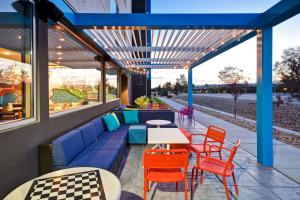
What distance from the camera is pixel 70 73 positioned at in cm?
507

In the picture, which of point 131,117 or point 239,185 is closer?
point 239,185

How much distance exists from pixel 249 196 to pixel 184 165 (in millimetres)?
1393

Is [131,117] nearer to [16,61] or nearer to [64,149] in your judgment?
[64,149]

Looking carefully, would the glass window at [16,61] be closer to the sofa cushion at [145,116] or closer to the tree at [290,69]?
the sofa cushion at [145,116]

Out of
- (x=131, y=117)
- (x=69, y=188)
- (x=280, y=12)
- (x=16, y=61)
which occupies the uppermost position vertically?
(x=280, y=12)

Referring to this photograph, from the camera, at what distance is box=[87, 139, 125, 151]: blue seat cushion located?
363 centimetres

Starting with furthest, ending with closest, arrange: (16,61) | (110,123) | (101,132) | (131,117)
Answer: (131,117) < (110,123) < (101,132) < (16,61)

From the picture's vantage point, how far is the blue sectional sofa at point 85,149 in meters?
2.67

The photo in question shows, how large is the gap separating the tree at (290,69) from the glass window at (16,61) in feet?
32.2

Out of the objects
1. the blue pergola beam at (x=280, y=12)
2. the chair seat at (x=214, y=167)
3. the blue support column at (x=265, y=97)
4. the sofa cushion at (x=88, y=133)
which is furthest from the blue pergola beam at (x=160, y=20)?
the chair seat at (x=214, y=167)

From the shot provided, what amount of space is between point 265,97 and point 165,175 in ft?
9.90

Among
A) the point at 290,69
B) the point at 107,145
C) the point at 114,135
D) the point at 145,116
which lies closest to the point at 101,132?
the point at 114,135

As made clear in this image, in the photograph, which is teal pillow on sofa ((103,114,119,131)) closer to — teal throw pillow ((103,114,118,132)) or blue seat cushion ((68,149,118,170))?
teal throw pillow ((103,114,118,132))

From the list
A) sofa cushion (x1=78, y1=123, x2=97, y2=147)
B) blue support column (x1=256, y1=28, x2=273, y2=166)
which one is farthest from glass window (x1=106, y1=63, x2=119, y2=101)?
blue support column (x1=256, y1=28, x2=273, y2=166)
